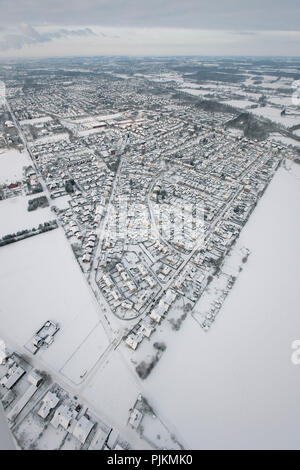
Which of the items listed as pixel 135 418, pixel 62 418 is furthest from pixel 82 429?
pixel 135 418

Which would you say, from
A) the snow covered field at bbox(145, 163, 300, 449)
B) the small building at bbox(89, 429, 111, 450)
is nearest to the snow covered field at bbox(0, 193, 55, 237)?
the snow covered field at bbox(145, 163, 300, 449)

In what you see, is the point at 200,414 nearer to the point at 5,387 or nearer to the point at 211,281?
the point at 211,281

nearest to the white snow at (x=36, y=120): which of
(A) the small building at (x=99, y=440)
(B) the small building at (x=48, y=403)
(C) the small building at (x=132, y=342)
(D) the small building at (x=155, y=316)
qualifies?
(D) the small building at (x=155, y=316)

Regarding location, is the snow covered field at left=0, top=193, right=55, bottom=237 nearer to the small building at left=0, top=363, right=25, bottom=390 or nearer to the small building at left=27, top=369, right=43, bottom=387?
the small building at left=0, top=363, right=25, bottom=390

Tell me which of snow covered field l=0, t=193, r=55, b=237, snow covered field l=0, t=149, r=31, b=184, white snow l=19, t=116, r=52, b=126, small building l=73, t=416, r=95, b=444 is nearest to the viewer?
small building l=73, t=416, r=95, b=444

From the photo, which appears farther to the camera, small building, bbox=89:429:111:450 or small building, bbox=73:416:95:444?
small building, bbox=73:416:95:444
